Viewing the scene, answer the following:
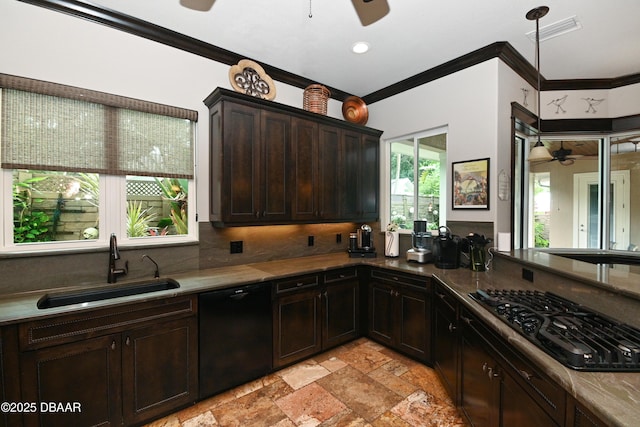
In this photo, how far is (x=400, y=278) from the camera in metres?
2.86

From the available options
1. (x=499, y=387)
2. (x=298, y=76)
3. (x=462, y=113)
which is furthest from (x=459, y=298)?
(x=298, y=76)

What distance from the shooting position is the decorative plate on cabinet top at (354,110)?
3854 mm

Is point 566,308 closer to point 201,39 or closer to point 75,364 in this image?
point 75,364

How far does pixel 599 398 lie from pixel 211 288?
212 cm

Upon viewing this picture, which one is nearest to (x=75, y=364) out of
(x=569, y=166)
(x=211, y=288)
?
(x=211, y=288)

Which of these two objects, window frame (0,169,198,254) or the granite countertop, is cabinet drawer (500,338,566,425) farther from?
window frame (0,169,198,254)

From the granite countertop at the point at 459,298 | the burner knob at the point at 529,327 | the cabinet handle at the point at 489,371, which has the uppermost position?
the burner knob at the point at 529,327

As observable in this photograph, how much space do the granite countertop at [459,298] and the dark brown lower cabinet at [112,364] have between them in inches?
3.4

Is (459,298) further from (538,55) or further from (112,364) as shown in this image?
(538,55)

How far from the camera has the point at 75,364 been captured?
1.71 m

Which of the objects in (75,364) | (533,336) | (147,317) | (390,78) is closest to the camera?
(533,336)

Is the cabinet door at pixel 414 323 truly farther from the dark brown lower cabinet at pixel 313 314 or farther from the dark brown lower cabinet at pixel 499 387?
the dark brown lower cabinet at pixel 499 387

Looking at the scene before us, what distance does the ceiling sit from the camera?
224 cm

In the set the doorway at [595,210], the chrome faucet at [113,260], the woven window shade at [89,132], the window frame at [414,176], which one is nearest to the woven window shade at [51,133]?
the woven window shade at [89,132]
